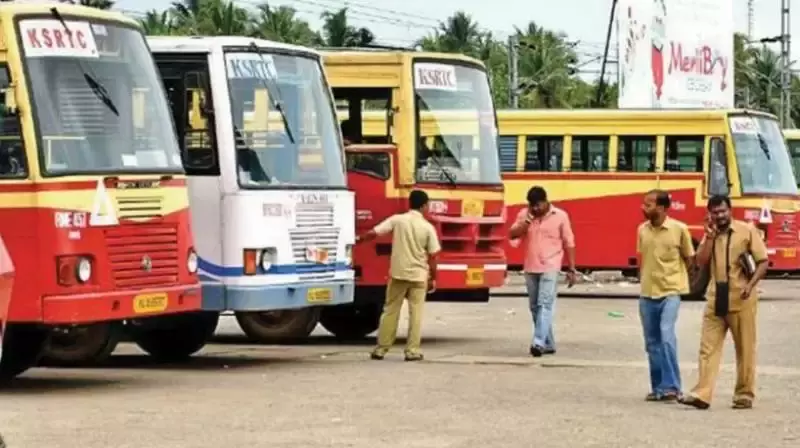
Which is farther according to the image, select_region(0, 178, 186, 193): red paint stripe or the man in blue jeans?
the man in blue jeans

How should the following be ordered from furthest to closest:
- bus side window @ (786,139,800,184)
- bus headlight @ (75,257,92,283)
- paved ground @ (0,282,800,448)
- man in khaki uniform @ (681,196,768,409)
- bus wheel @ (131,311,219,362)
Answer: bus side window @ (786,139,800,184) → bus wheel @ (131,311,219,362) → bus headlight @ (75,257,92,283) → man in khaki uniform @ (681,196,768,409) → paved ground @ (0,282,800,448)

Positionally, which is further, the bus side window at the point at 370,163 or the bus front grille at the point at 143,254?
the bus side window at the point at 370,163

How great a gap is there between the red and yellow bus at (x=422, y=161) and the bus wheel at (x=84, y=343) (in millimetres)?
4667

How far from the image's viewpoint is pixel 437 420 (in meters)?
15.3

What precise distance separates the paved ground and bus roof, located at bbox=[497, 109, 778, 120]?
11.1 m

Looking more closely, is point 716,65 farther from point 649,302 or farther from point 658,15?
point 649,302

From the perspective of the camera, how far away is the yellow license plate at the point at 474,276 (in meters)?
24.3

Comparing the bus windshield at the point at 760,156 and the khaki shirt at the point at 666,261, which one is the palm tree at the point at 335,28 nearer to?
the bus windshield at the point at 760,156

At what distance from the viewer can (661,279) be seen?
17.3 m

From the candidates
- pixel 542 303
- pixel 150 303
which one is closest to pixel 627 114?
pixel 542 303

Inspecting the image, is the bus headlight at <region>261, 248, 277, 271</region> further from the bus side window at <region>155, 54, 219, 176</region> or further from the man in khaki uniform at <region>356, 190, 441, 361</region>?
the man in khaki uniform at <region>356, 190, 441, 361</region>

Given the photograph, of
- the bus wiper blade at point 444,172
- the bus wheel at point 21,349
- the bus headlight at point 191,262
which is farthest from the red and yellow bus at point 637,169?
the bus wheel at point 21,349

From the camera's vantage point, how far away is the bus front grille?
1741cm

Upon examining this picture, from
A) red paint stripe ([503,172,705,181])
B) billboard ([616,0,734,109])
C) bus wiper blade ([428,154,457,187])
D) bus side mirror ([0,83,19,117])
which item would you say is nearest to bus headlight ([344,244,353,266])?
bus wiper blade ([428,154,457,187])
